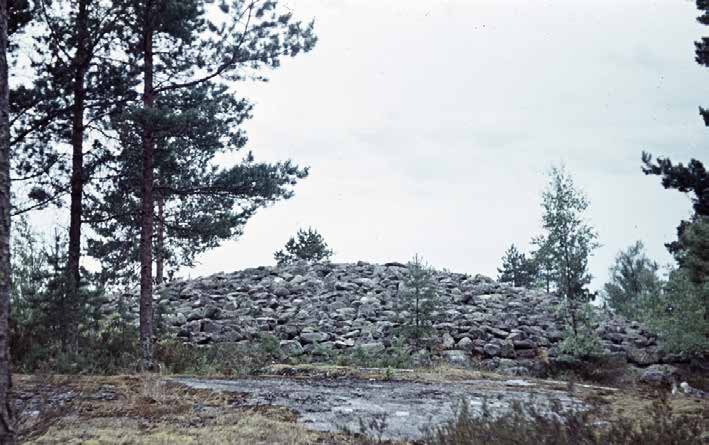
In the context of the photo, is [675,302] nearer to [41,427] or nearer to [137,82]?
[137,82]

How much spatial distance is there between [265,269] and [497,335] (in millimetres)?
11285

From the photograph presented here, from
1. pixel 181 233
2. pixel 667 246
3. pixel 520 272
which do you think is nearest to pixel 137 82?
pixel 181 233

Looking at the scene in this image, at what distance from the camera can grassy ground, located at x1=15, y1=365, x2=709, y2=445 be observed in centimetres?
540

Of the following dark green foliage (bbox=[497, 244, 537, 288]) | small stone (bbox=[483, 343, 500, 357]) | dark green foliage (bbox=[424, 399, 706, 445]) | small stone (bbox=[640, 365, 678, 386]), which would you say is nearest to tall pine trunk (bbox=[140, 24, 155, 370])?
small stone (bbox=[483, 343, 500, 357])

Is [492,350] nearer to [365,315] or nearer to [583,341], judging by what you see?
[583,341]

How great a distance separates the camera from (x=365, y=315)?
19.5 metres

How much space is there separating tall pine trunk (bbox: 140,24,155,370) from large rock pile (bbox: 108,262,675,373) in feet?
12.3

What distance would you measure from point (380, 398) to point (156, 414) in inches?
128

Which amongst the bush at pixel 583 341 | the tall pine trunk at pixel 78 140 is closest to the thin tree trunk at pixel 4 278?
the tall pine trunk at pixel 78 140

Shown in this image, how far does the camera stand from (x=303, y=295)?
21.8 metres

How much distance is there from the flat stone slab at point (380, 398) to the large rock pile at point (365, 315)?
497cm

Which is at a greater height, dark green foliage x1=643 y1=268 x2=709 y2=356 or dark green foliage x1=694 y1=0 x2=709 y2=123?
A: dark green foliage x1=694 y1=0 x2=709 y2=123

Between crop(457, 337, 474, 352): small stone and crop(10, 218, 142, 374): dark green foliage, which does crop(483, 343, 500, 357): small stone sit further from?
crop(10, 218, 142, 374): dark green foliage

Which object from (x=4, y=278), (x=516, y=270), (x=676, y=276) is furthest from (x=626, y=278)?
(x=4, y=278)
